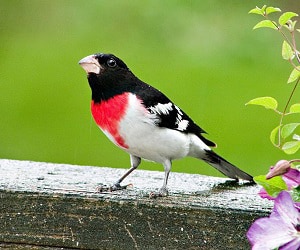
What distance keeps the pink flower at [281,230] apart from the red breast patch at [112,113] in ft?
3.99

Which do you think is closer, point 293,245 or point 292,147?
point 293,245

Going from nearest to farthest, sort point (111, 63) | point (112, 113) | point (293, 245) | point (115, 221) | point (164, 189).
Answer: point (293, 245) → point (115, 221) → point (164, 189) → point (112, 113) → point (111, 63)

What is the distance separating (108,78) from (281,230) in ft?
4.59

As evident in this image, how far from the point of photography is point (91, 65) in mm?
2811

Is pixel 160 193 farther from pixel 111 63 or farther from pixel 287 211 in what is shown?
pixel 287 211

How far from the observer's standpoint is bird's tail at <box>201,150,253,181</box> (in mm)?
2773

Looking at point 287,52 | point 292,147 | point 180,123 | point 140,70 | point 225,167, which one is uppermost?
point 287,52

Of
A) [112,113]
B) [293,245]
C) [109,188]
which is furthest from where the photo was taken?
[112,113]

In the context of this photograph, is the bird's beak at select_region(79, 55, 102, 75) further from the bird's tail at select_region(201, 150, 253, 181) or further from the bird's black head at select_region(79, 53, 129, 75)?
the bird's tail at select_region(201, 150, 253, 181)

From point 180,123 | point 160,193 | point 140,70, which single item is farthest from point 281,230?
point 140,70

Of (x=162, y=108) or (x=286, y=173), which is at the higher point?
(x=286, y=173)

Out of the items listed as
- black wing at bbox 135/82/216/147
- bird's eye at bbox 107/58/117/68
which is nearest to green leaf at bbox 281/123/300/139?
black wing at bbox 135/82/216/147

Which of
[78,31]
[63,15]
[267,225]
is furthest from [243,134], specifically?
[267,225]

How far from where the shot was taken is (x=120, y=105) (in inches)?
110
